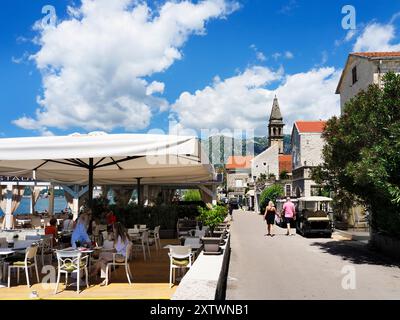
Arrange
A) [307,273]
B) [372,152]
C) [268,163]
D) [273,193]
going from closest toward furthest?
1. [307,273]
2. [372,152]
3. [273,193]
4. [268,163]

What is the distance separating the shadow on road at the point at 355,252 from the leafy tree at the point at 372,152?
1025mm

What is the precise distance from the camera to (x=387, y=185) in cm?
1051

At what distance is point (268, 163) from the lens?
273 feet

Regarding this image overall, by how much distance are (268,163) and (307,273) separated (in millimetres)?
73550

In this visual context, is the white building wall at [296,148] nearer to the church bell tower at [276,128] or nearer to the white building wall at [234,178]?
the church bell tower at [276,128]

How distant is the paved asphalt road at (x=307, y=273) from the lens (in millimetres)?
8375

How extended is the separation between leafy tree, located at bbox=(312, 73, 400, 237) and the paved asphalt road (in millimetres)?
1797

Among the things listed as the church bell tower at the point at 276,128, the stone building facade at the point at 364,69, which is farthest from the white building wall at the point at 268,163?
the stone building facade at the point at 364,69

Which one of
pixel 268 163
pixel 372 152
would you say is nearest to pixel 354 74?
pixel 372 152

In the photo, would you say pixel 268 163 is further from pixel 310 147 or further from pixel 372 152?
pixel 372 152

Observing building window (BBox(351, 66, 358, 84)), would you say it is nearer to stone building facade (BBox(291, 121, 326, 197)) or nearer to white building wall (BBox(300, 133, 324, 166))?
stone building facade (BBox(291, 121, 326, 197))

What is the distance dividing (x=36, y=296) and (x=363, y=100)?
435 inches

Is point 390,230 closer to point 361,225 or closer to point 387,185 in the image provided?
point 387,185
